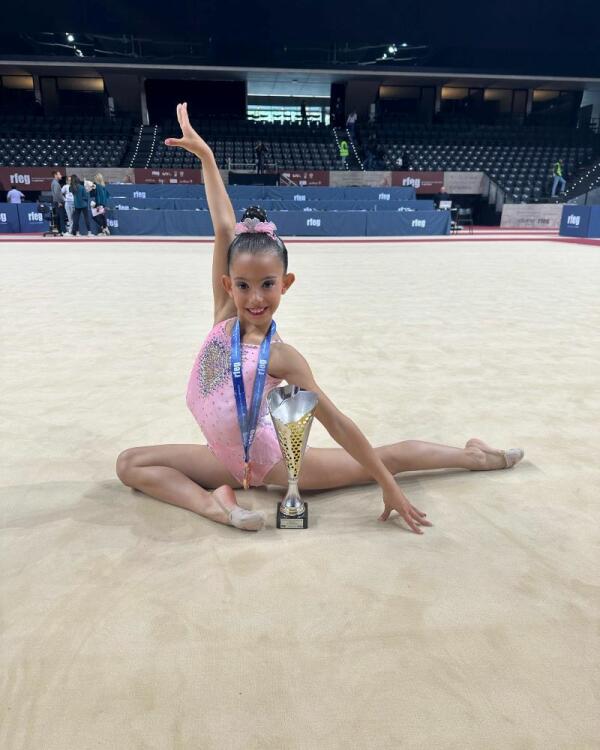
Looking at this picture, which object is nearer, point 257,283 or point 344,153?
point 257,283

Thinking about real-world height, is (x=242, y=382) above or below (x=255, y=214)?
below

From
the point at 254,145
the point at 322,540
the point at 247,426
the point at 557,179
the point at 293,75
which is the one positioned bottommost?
the point at 322,540

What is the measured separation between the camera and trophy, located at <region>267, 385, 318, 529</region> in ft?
4.92

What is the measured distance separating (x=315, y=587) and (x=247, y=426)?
517 millimetres

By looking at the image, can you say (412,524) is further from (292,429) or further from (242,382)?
(242,382)

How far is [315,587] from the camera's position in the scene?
1388 millimetres

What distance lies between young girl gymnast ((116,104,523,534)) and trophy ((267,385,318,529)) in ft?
0.23

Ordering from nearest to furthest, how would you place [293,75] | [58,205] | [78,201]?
[78,201] < [58,205] < [293,75]

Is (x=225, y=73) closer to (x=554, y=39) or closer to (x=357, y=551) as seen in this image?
(x=554, y=39)

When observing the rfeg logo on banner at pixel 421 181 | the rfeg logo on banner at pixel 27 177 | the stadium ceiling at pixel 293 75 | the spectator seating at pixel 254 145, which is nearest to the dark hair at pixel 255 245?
the spectator seating at pixel 254 145

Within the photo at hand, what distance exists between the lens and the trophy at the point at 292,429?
1499mm

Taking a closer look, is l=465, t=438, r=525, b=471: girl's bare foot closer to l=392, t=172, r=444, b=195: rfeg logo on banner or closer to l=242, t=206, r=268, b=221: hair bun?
l=242, t=206, r=268, b=221: hair bun

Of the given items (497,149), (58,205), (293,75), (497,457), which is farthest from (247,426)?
(293,75)

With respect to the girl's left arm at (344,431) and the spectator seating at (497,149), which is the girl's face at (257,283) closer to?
the girl's left arm at (344,431)
